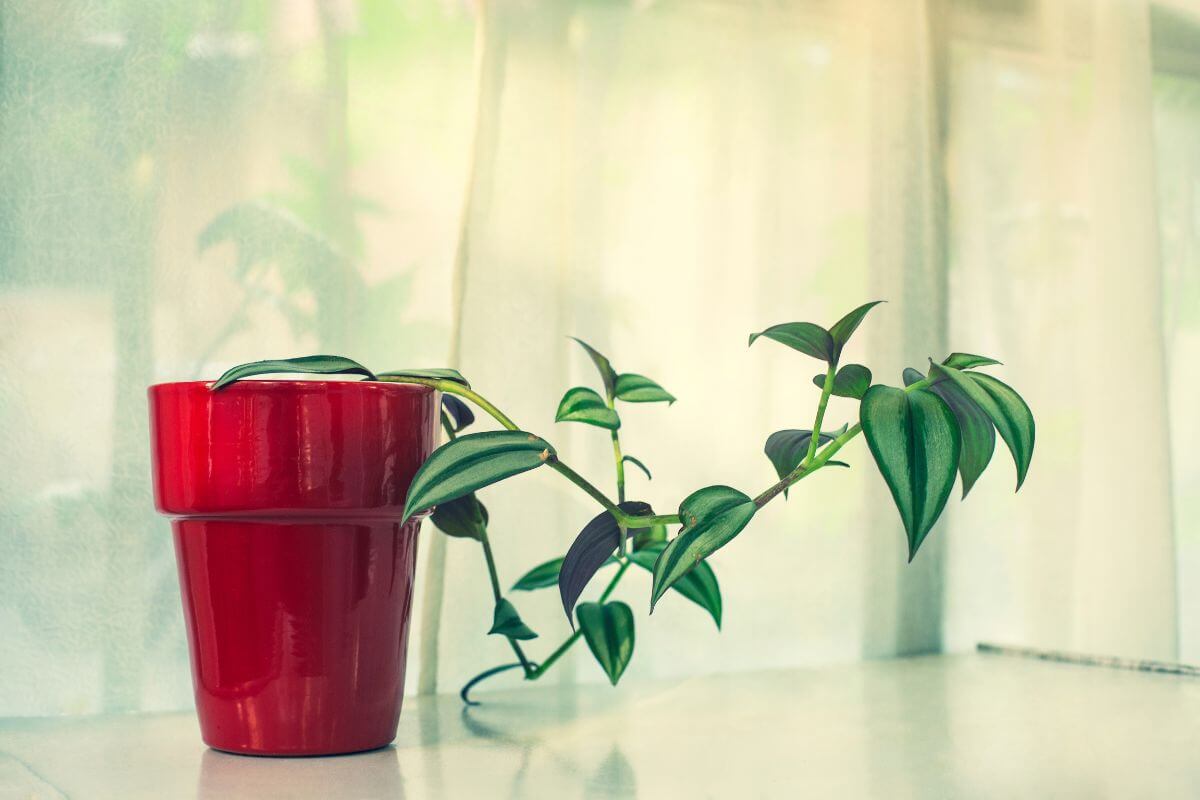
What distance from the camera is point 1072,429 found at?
4.58 ft

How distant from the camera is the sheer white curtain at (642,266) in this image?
92 cm

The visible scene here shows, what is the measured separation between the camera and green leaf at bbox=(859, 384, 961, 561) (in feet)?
1.91

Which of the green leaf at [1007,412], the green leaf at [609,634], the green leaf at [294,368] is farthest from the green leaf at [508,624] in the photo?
the green leaf at [1007,412]

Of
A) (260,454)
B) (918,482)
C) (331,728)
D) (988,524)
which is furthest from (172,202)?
(988,524)

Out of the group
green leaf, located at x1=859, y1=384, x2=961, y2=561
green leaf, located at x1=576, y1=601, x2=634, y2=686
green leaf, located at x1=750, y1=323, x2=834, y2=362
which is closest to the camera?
green leaf, located at x1=859, y1=384, x2=961, y2=561

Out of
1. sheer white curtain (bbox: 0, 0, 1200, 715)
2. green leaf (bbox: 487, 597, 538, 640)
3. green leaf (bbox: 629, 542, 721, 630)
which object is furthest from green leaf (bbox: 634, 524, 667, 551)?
sheer white curtain (bbox: 0, 0, 1200, 715)

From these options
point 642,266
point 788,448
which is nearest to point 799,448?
point 788,448

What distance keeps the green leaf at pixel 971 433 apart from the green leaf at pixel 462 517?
366 mm

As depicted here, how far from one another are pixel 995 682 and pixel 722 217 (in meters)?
0.58

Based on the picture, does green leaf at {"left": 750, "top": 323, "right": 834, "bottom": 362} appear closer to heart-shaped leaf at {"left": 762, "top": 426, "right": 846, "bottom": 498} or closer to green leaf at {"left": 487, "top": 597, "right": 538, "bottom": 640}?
heart-shaped leaf at {"left": 762, "top": 426, "right": 846, "bottom": 498}

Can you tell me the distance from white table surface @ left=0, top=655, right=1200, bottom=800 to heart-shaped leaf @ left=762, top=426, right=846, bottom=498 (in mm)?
197

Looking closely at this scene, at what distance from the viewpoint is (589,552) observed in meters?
0.72

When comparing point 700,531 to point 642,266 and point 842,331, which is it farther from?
point 642,266

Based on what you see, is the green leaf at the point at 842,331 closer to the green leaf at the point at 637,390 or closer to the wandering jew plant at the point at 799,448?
the wandering jew plant at the point at 799,448
